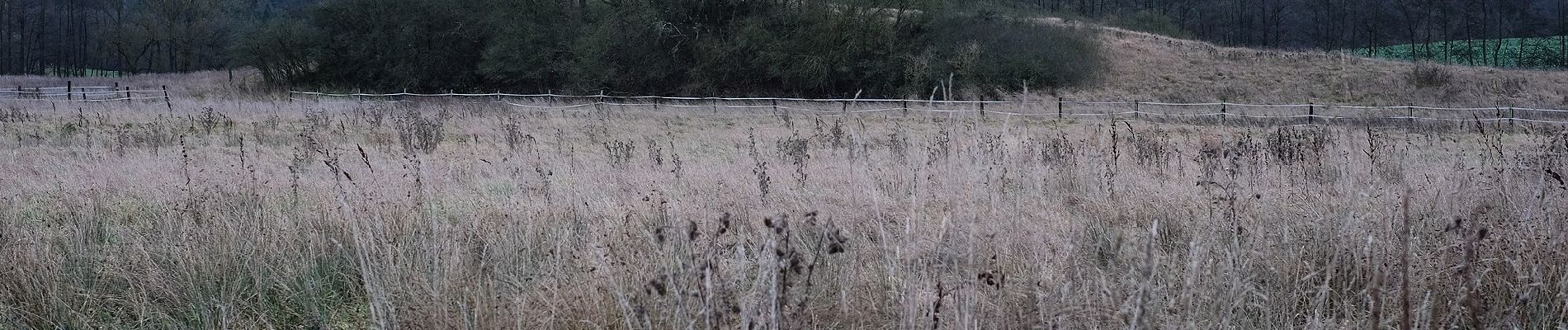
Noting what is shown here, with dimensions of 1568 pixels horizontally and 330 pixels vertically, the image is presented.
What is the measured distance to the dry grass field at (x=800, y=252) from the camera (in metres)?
2.92

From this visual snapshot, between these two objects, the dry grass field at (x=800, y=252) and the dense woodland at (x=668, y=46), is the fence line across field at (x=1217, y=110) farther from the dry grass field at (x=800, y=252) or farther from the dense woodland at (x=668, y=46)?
the dry grass field at (x=800, y=252)

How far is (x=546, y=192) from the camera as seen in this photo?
20.4ft

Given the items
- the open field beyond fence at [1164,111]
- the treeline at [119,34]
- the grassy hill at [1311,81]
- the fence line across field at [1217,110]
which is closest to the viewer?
the open field beyond fence at [1164,111]

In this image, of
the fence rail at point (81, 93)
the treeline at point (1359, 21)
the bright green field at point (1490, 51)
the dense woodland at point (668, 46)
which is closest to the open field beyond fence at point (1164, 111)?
the dense woodland at point (668, 46)

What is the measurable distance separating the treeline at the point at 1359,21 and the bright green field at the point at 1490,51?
17 centimetres

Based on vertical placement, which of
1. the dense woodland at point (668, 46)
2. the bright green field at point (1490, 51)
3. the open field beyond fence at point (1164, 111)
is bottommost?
the open field beyond fence at point (1164, 111)

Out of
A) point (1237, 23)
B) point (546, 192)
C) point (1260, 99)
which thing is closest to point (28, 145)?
point (546, 192)

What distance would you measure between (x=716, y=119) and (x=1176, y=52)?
94.8 ft

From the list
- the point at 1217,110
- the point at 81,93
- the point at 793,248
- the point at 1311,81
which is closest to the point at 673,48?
the point at 1217,110

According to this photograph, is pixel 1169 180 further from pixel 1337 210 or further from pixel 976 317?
pixel 976 317

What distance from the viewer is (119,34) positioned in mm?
54281

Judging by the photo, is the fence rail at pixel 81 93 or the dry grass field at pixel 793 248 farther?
the fence rail at pixel 81 93

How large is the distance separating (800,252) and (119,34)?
210ft

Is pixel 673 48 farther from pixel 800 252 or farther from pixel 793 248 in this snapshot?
pixel 793 248
